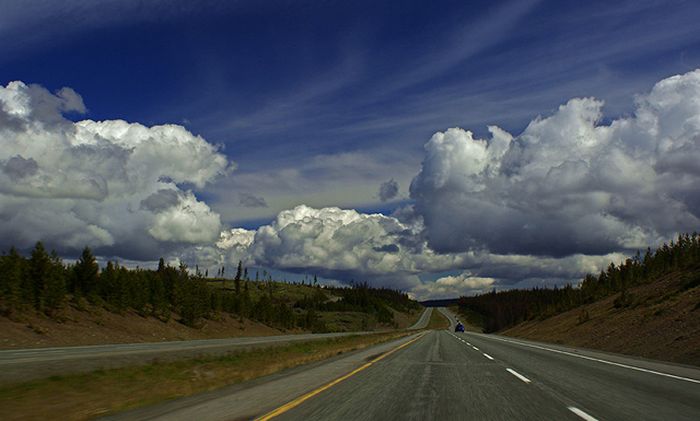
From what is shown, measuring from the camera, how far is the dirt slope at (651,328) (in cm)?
2819

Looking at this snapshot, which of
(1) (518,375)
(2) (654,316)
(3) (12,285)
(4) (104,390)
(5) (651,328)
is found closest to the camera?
(4) (104,390)

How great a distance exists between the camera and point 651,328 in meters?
36.2

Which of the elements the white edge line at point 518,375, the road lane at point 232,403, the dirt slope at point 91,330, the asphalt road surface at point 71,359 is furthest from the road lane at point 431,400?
the dirt slope at point 91,330

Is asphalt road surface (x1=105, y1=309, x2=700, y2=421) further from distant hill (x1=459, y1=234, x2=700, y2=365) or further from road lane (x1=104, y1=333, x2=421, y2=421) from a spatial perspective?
distant hill (x1=459, y1=234, x2=700, y2=365)

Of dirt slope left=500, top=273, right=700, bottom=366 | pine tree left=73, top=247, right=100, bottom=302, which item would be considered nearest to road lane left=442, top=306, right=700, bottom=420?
dirt slope left=500, top=273, right=700, bottom=366

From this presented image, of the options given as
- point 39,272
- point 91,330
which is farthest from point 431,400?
point 39,272

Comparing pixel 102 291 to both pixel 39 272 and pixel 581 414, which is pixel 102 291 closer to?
pixel 39 272

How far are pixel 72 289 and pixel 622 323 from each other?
246ft

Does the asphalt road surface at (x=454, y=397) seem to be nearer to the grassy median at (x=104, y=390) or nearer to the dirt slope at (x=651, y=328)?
the grassy median at (x=104, y=390)

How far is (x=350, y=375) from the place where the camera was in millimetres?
17078

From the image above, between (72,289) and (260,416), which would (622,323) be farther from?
(72,289)

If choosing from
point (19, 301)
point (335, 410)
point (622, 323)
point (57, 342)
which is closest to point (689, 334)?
point (622, 323)

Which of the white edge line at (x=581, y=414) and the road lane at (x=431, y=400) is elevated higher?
the white edge line at (x=581, y=414)

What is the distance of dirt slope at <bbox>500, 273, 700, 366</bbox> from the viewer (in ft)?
92.5
